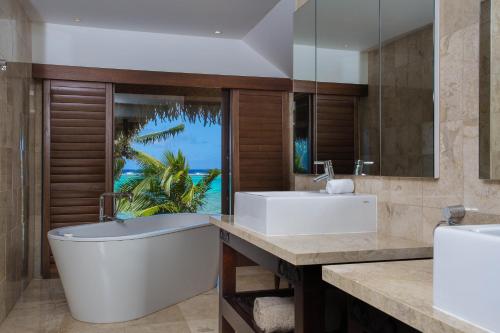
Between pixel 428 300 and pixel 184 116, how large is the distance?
6.96 metres

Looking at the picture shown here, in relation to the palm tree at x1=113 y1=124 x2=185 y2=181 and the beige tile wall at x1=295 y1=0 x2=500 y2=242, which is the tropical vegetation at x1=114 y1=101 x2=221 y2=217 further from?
the beige tile wall at x1=295 y1=0 x2=500 y2=242

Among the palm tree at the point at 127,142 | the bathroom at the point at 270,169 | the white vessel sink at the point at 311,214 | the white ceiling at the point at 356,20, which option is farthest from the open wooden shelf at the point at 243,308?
the palm tree at the point at 127,142

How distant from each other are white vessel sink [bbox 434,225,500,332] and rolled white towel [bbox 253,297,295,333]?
3.46 feet

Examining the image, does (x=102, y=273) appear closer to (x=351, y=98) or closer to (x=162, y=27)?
(x=351, y=98)

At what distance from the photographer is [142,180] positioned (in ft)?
24.1

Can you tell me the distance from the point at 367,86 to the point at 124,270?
2097 mm

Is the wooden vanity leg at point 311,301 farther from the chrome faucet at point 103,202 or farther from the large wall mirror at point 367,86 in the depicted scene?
the chrome faucet at point 103,202

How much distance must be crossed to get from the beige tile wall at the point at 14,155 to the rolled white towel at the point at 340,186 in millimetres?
2264

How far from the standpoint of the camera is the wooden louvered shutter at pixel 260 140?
191 inches

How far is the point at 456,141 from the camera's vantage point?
1631 mm

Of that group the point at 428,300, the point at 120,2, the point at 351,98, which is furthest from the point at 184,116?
the point at 428,300

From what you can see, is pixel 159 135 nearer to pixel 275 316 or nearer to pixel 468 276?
pixel 275 316

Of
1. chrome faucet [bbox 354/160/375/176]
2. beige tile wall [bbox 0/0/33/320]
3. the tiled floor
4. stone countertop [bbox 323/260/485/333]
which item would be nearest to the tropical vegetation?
beige tile wall [bbox 0/0/33/320]

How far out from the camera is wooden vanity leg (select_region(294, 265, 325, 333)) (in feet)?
5.25
